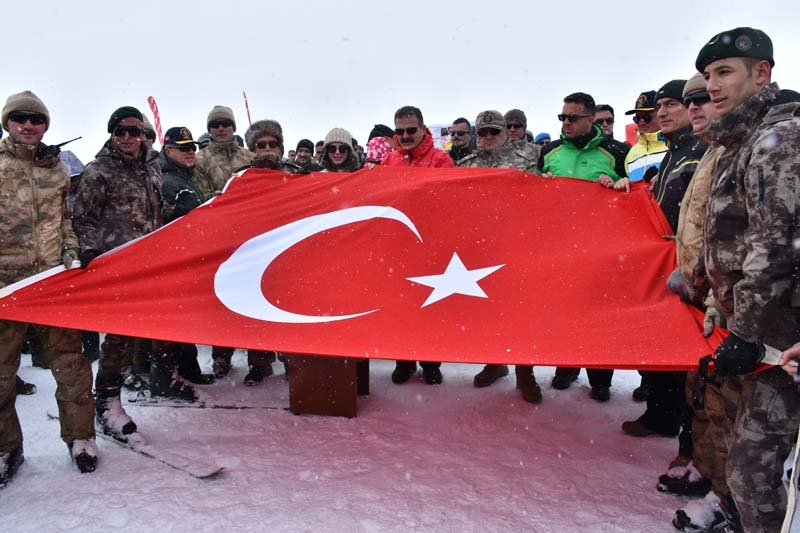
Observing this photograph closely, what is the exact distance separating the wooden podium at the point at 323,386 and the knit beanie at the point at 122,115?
7.09 ft

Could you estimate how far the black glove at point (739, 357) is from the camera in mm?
1963

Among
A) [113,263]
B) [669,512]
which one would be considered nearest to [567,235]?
[669,512]

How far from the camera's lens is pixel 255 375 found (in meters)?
5.17

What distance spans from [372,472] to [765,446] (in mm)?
2148

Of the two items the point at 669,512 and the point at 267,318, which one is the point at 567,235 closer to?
the point at 669,512

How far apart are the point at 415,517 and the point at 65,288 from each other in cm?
247

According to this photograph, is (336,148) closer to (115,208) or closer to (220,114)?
(220,114)

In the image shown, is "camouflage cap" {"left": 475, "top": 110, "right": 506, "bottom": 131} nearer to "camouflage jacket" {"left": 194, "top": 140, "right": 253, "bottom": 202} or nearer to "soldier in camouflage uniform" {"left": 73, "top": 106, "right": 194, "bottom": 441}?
"camouflage jacket" {"left": 194, "top": 140, "right": 253, "bottom": 202}

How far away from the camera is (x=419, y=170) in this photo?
3701mm

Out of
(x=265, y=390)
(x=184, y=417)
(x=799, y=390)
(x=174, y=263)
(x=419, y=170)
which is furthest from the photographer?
(x=265, y=390)

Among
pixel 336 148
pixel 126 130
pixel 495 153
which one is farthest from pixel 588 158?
pixel 126 130

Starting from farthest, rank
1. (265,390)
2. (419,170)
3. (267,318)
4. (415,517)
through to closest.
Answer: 1. (265,390)
2. (419,170)
3. (267,318)
4. (415,517)

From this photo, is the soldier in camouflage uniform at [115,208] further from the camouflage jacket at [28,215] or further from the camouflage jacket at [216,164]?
the camouflage jacket at [216,164]

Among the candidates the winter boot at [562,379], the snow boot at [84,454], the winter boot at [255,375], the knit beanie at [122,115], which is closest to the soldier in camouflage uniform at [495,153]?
the winter boot at [562,379]
